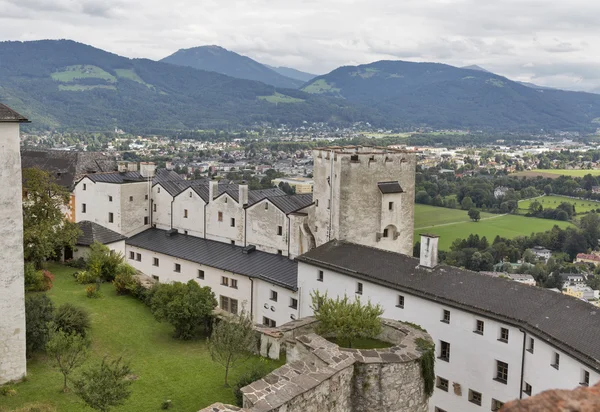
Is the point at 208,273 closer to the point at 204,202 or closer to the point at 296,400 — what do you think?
the point at 204,202

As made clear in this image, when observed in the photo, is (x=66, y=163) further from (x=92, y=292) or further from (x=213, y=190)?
(x=92, y=292)

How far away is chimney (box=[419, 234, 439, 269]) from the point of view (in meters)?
33.2

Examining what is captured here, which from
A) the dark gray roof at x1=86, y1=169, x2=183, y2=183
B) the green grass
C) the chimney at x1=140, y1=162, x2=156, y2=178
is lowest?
the green grass

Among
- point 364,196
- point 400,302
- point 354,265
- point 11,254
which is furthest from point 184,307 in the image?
point 364,196

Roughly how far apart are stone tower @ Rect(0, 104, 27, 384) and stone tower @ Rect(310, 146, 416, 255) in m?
21.1

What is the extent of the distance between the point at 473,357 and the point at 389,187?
53.7ft

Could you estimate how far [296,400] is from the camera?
19.1 metres

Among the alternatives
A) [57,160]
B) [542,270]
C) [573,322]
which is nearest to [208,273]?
[573,322]

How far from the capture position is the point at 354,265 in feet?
117

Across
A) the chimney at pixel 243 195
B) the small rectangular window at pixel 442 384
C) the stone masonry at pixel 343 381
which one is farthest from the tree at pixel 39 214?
the small rectangular window at pixel 442 384

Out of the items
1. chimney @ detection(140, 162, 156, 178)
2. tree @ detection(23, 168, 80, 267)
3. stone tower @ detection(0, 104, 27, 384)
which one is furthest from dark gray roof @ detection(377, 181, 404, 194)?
chimney @ detection(140, 162, 156, 178)

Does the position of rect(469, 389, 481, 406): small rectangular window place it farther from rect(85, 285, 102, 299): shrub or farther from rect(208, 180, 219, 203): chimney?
rect(208, 180, 219, 203): chimney

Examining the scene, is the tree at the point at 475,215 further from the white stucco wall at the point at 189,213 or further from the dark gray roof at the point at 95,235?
the dark gray roof at the point at 95,235

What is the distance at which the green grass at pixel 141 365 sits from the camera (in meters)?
25.5
